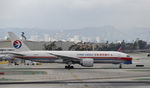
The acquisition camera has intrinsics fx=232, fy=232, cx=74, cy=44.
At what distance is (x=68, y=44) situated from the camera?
12331 centimetres

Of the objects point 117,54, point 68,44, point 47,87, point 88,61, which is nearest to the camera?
point 47,87

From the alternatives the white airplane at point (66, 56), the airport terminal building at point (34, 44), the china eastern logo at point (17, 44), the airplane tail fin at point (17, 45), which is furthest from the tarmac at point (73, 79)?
the airport terminal building at point (34, 44)

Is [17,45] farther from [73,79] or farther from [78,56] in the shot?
[73,79]

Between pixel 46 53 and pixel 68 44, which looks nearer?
pixel 46 53

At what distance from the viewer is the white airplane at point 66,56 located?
45.4m

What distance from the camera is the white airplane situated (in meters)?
45.4

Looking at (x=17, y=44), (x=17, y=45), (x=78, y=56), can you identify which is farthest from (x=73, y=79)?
(x=17, y=44)

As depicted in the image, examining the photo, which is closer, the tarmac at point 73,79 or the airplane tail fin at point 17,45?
the tarmac at point 73,79

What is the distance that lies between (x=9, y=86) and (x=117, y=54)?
93.9ft

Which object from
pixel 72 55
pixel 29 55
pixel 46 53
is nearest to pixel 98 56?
pixel 72 55

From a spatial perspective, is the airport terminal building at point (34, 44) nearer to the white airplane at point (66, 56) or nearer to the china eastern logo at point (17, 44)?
the china eastern logo at point (17, 44)

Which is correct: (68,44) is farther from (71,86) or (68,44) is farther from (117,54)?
(71,86)

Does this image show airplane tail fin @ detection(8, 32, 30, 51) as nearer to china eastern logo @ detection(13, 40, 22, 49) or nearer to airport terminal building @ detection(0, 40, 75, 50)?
china eastern logo @ detection(13, 40, 22, 49)

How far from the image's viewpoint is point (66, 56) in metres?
45.1
